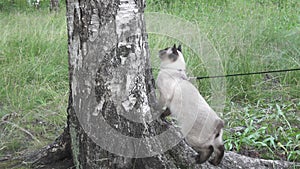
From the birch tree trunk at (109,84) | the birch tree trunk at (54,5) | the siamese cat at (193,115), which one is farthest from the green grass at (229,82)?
the birch tree trunk at (54,5)

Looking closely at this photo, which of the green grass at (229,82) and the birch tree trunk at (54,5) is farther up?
the birch tree trunk at (54,5)

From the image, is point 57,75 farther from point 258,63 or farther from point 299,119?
point 299,119

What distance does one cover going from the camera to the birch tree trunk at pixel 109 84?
89.6 inches

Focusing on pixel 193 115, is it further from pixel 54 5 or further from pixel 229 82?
pixel 54 5

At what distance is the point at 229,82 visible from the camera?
422 centimetres

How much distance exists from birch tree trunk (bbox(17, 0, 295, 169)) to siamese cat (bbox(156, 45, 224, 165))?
10 centimetres

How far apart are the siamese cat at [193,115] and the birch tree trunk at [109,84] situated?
0.10 m

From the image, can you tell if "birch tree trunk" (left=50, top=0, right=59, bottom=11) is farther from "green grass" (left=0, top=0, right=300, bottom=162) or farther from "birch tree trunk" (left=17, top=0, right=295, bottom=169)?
"birch tree trunk" (left=17, top=0, right=295, bottom=169)

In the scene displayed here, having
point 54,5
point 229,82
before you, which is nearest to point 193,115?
point 229,82

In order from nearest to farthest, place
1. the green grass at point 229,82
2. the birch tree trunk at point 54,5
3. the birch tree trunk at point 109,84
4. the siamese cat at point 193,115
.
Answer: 1. the birch tree trunk at point 109,84
2. the siamese cat at point 193,115
3. the green grass at point 229,82
4. the birch tree trunk at point 54,5

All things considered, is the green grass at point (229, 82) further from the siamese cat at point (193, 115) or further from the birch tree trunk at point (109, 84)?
the birch tree trunk at point (109, 84)

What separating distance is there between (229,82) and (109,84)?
2170 mm

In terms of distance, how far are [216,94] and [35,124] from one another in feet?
5.29

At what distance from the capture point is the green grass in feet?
10.8
